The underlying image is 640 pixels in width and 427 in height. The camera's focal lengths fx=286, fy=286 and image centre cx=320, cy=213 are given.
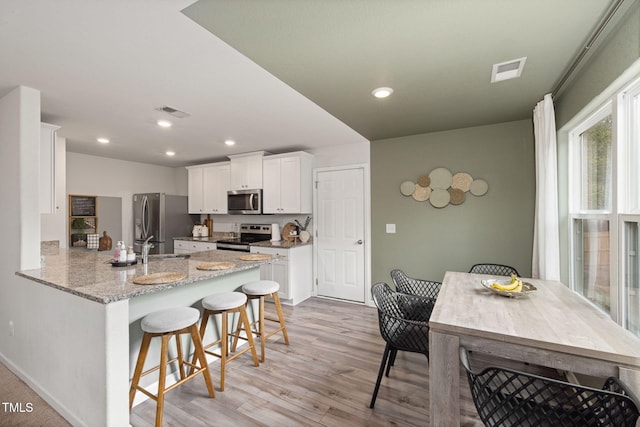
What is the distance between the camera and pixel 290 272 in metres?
4.05

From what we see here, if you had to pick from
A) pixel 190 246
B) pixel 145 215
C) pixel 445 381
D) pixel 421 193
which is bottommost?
pixel 445 381

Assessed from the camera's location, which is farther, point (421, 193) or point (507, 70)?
point (421, 193)

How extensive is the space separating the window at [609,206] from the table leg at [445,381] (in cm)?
105

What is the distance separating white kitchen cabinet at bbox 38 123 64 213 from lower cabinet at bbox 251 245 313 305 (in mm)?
2295

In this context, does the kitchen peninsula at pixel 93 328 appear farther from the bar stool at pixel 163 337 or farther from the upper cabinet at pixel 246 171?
the upper cabinet at pixel 246 171

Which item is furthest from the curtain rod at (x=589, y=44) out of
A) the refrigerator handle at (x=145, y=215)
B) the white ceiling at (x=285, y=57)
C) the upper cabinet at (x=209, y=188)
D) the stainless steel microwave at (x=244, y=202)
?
the refrigerator handle at (x=145, y=215)

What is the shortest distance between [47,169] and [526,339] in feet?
12.4

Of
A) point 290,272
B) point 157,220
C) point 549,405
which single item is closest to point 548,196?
point 549,405

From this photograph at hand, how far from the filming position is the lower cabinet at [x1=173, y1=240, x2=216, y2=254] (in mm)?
4746

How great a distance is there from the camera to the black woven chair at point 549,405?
1.06m

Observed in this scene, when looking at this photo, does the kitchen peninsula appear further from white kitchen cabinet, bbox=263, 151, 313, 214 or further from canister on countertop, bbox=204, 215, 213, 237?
canister on countertop, bbox=204, 215, 213, 237

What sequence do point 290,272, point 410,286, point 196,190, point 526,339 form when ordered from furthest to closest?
→ point 196,190 < point 290,272 < point 410,286 < point 526,339

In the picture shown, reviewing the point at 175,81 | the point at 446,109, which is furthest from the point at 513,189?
the point at 175,81

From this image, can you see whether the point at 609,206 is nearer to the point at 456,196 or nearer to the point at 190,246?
the point at 456,196
